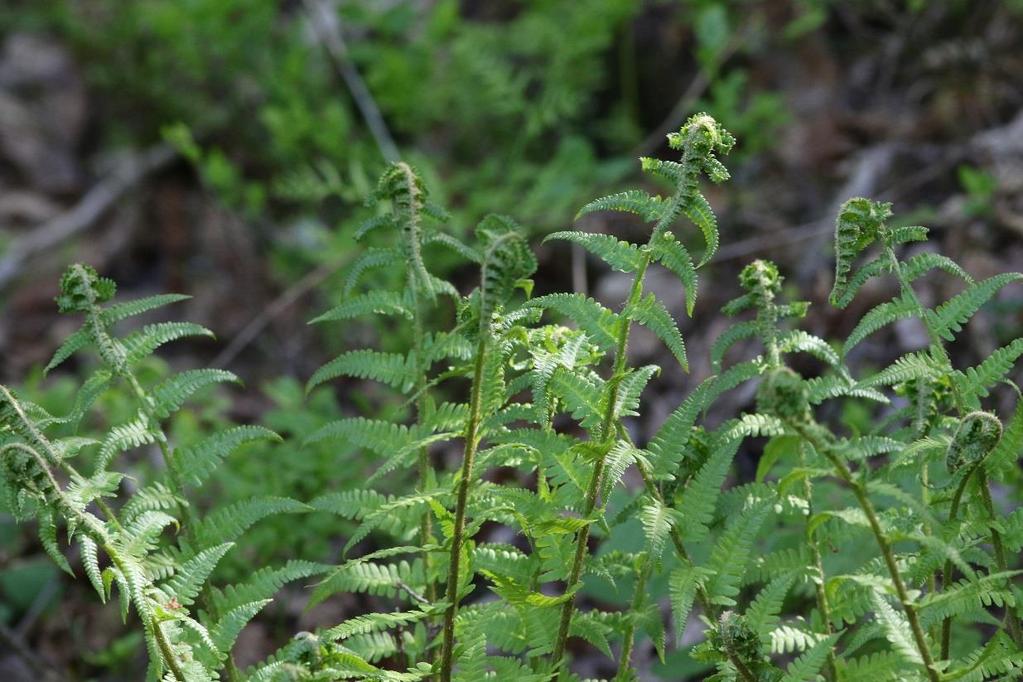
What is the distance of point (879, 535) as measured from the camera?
1.77 meters

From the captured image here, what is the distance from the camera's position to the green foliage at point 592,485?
1885mm

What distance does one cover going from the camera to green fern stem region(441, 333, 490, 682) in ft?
6.18

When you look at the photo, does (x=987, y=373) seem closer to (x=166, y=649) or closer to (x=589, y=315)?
(x=589, y=315)

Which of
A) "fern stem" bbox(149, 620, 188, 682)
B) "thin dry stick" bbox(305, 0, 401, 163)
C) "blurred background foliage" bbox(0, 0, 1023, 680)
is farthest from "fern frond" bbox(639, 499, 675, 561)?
"thin dry stick" bbox(305, 0, 401, 163)

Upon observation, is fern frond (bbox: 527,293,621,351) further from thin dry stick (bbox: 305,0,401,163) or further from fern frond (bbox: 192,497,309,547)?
thin dry stick (bbox: 305,0,401,163)

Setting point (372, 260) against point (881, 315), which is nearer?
point (881, 315)

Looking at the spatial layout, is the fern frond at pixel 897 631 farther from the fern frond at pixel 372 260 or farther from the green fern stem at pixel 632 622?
the fern frond at pixel 372 260

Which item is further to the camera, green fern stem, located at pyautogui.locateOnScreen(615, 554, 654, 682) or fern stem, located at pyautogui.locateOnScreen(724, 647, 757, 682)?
green fern stem, located at pyautogui.locateOnScreen(615, 554, 654, 682)

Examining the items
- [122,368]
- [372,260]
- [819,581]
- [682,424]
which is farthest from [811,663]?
[122,368]

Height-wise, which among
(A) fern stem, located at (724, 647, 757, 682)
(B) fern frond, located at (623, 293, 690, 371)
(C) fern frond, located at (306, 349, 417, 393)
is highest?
(C) fern frond, located at (306, 349, 417, 393)

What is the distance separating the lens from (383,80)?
18.8 ft

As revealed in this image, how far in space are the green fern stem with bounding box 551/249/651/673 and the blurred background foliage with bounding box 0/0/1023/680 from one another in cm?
181

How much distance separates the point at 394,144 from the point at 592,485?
15.0 ft

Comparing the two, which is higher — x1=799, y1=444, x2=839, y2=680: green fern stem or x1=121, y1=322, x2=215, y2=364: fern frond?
x1=121, y1=322, x2=215, y2=364: fern frond
